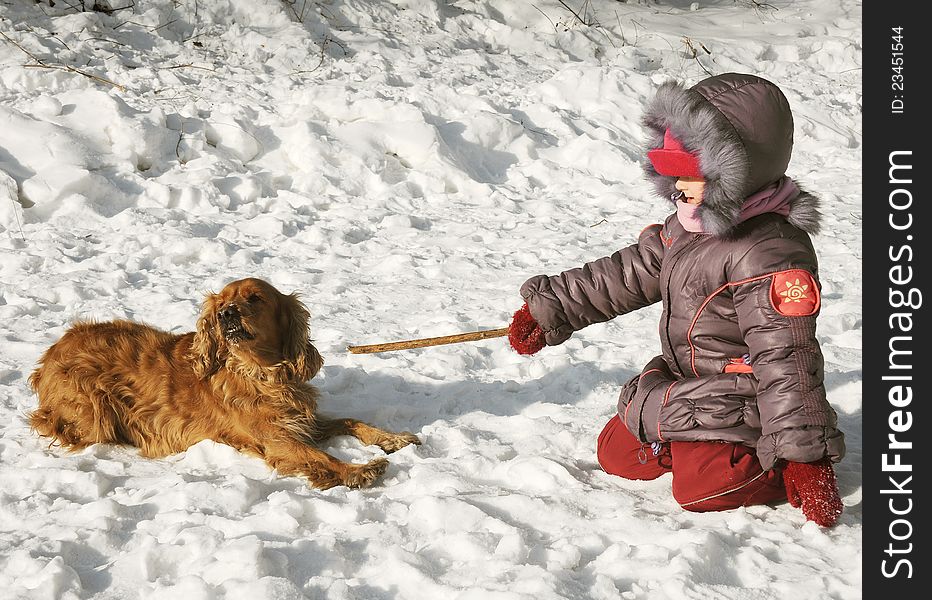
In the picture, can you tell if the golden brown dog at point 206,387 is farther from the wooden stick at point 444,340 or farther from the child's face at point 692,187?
the child's face at point 692,187

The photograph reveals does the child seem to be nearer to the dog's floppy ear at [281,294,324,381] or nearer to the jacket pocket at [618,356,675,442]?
the jacket pocket at [618,356,675,442]

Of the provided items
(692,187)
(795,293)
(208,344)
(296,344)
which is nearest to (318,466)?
(296,344)

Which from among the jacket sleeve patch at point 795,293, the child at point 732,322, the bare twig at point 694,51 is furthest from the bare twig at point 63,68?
the jacket sleeve patch at point 795,293

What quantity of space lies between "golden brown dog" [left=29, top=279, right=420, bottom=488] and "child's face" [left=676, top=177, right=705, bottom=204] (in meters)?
1.52

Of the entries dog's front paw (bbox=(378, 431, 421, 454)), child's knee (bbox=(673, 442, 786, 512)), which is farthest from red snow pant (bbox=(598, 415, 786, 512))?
dog's front paw (bbox=(378, 431, 421, 454))

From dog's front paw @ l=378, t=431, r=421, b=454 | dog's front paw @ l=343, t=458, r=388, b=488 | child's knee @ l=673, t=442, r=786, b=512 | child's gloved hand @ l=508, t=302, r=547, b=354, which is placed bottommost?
dog's front paw @ l=378, t=431, r=421, b=454

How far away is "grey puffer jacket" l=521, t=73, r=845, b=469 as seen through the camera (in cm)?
281

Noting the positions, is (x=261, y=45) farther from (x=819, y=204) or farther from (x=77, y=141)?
(x=819, y=204)

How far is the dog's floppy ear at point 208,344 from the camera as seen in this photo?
3588mm

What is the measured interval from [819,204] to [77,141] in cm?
548

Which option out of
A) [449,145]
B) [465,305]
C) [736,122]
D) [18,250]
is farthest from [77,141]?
[736,122]

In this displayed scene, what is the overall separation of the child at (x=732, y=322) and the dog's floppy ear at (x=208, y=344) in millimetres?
1630

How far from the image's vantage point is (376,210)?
671cm

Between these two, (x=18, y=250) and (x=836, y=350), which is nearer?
(x=836, y=350)
